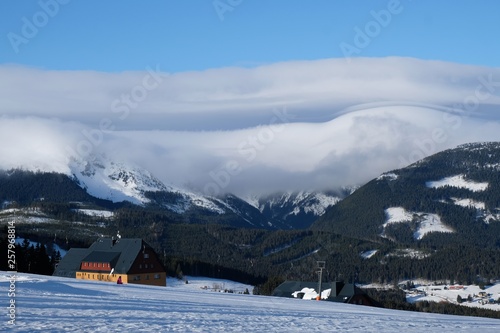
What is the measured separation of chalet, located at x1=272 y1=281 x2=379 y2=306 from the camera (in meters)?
106

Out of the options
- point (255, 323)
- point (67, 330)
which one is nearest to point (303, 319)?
point (255, 323)

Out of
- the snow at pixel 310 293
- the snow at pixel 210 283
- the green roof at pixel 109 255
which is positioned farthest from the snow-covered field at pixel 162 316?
the snow at pixel 210 283

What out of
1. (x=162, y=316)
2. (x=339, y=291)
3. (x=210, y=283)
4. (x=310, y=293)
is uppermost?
(x=210, y=283)

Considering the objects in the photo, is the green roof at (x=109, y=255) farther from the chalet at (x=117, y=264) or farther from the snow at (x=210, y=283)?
the snow at (x=210, y=283)

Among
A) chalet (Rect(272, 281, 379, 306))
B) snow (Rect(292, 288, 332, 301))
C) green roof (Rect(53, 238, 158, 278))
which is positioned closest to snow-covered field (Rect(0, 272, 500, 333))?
chalet (Rect(272, 281, 379, 306))

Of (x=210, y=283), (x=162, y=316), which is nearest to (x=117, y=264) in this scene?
(x=210, y=283)

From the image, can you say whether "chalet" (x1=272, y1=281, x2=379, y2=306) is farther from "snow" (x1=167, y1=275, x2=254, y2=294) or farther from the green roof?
the green roof

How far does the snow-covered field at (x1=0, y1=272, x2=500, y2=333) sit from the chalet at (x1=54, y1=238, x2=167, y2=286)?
2400 inches

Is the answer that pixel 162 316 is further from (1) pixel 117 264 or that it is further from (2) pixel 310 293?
(2) pixel 310 293

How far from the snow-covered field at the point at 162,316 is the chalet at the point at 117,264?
2400 inches

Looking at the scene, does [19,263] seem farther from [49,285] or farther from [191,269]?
[191,269]

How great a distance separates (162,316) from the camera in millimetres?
33219

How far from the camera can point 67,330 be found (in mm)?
26344

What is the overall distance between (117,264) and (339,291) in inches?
1316
